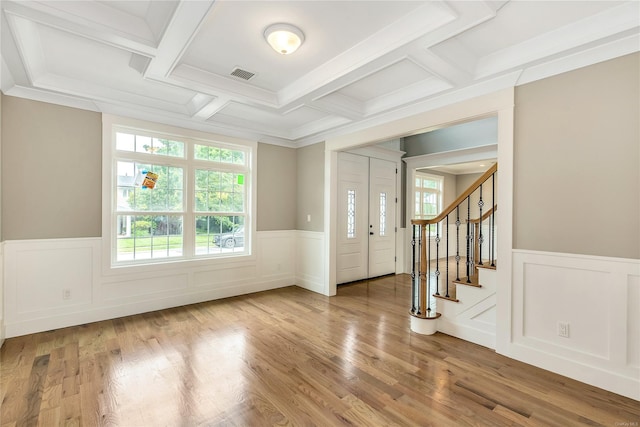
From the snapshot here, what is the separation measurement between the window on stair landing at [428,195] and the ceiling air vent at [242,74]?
5.94 metres

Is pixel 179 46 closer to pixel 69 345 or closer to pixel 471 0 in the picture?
pixel 471 0

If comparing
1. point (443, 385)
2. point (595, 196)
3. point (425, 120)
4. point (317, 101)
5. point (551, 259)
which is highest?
point (317, 101)

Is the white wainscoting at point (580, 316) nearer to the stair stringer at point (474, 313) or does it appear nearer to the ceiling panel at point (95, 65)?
the stair stringer at point (474, 313)

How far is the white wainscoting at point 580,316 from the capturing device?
2213mm

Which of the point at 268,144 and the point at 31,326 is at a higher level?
the point at 268,144

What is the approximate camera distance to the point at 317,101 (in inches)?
137

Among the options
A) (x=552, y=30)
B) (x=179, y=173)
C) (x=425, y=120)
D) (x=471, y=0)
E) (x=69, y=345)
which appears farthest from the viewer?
(x=179, y=173)

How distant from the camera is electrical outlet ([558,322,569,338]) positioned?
2.49 m

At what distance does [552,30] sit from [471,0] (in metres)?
0.98

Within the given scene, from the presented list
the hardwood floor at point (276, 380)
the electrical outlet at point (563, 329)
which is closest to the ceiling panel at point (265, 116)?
the hardwood floor at point (276, 380)

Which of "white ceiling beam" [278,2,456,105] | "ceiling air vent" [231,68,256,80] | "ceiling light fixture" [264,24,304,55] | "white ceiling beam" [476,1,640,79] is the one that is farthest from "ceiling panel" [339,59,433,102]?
"ceiling air vent" [231,68,256,80]

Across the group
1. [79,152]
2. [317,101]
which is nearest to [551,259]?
[317,101]

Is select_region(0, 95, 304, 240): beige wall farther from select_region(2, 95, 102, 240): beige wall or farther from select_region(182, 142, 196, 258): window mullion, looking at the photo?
select_region(182, 142, 196, 258): window mullion

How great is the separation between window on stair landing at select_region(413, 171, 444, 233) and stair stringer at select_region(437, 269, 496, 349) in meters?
4.79
